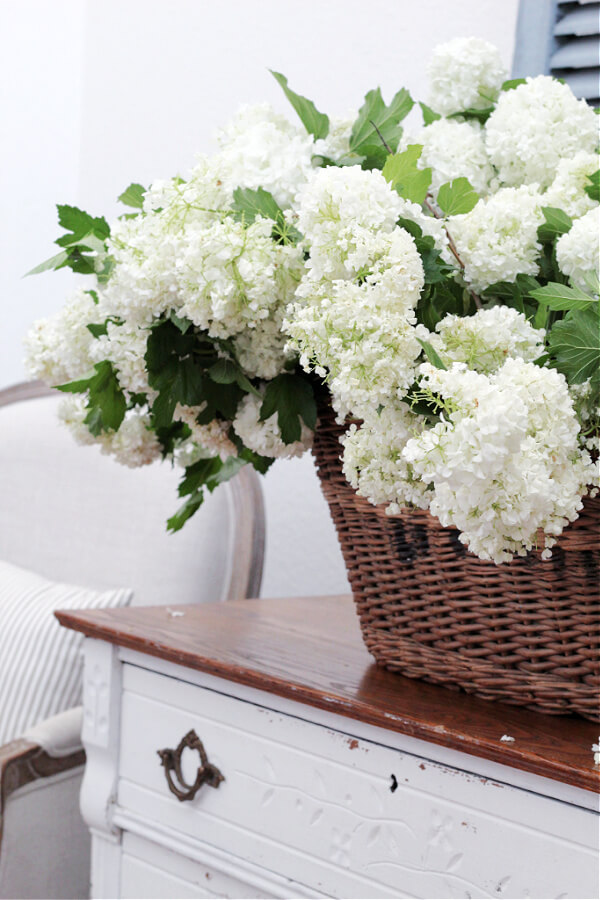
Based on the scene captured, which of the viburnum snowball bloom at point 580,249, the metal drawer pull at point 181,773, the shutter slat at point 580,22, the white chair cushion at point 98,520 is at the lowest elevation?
the metal drawer pull at point 181,773

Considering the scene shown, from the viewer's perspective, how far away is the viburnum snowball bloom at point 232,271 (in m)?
0.66

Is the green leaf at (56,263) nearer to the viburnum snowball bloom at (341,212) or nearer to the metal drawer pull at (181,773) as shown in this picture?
the viburnum snowball bloom at (341,212)

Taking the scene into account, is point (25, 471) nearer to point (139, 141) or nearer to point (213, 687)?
point (139, 141)

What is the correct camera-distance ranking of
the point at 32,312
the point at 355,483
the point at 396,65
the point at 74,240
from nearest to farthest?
the point at 355,483 < the point at 74,240 < the point at 396,65 < the point at 32,312

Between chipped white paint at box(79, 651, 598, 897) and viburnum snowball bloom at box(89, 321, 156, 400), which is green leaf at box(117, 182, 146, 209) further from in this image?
chipped white paint at box(79, 651, 598, 897)

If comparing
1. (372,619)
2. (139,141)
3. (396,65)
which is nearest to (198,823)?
(372,619)

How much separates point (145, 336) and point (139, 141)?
4.09 feet

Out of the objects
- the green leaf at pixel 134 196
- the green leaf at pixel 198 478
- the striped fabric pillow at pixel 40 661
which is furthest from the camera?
the striped fabric pillow at pixel 40 661

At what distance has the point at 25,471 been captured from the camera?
169 centimetres

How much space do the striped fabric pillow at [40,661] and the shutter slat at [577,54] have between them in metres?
0.95

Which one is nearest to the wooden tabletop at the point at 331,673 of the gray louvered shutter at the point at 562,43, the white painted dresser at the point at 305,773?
the white painted dresser at the point at 305,773

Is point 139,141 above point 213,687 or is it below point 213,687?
above

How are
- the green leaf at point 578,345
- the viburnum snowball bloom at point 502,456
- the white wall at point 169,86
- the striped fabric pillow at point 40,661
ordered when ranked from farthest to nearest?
the white wall at point 169,86 < the striped fabric pillow at point 40,661 < the green leaf at point 578,345 < the viburnum snowball bloom at point 502,456

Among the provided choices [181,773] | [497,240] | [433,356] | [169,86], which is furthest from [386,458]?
[169,86]
